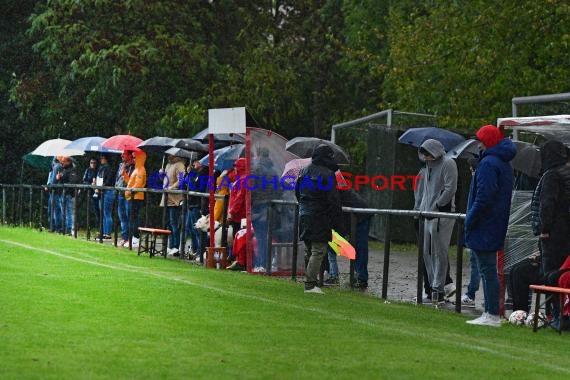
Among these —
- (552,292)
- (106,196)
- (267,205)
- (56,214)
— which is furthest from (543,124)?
(56,214)

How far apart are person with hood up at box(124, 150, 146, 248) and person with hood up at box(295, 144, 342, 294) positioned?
914cm

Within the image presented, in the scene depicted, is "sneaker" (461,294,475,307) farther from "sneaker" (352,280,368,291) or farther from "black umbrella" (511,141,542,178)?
"sneaker" (352,280,368,291)

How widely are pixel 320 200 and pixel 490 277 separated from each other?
333cm

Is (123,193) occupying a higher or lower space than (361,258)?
higher

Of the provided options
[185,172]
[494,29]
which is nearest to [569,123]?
[185,172]

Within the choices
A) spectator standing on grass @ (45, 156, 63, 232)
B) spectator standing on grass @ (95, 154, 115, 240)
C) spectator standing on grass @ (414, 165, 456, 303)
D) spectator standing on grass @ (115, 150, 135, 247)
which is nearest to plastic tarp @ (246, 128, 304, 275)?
spectator standing on grass @ (414, 165, 456, 303)

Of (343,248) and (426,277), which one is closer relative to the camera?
(426,277)

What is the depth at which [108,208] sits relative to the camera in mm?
29359

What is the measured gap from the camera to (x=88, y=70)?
41.1 metres

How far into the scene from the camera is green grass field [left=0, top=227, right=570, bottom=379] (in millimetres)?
10695

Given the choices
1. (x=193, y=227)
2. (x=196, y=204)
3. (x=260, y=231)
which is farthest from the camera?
(x=196, y=204)

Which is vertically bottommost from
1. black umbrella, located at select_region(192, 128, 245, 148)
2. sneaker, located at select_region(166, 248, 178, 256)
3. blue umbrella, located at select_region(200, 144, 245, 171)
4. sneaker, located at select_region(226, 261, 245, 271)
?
sneaker, located at select_region(226, 261, 245, 271)

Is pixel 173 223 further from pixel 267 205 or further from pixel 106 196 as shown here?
pixel 267 205

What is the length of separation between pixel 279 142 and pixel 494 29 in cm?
1107
